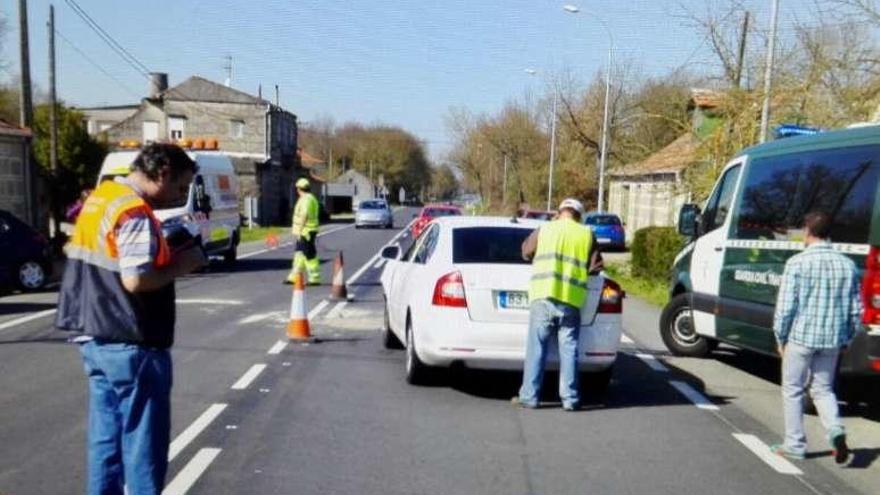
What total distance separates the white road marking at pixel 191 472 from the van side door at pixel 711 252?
575 cm

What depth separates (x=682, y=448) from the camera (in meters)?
6.40

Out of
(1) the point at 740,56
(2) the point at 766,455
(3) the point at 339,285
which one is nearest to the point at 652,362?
(2) the point at 766,455

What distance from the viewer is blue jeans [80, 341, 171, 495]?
396 cm

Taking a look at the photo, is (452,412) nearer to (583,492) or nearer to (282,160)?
(583,492)

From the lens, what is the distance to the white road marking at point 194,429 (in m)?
5.96

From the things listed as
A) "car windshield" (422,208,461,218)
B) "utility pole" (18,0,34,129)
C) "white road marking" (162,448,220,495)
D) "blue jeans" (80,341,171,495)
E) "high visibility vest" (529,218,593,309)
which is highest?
"utility pole" (18,0,34,129)

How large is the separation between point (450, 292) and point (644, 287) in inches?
488

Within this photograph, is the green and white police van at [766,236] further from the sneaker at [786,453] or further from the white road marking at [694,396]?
the sneaker at [786,453]

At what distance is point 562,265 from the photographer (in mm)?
7184

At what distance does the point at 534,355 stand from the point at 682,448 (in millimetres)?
1400

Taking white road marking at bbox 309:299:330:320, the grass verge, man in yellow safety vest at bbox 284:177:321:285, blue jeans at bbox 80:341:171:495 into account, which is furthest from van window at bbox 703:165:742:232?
man in yellow safety vest at bbox 284:177:321:285

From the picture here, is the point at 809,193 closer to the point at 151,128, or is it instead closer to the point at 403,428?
the point at 403,428

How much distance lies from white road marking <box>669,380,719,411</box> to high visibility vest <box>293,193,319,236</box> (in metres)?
8.49

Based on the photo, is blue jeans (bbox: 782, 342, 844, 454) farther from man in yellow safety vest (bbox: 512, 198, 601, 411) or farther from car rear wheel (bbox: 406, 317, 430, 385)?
car rear wheel (bbox: 406, 317, 430, 385)
